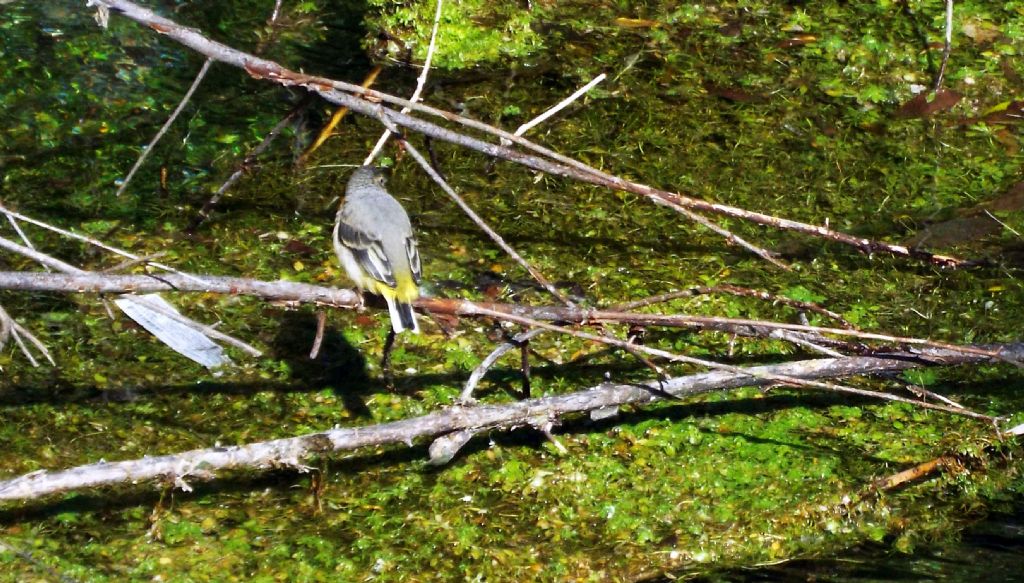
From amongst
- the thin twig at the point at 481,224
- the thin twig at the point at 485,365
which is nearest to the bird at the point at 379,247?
the thin twig at the point at 485,365

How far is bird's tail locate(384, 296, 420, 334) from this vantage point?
5.37m

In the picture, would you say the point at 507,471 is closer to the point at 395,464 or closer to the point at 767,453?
the point at 395,464

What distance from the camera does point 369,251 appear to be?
5.68m

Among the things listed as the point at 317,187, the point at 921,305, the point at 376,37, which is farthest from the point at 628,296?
the point at 376,37

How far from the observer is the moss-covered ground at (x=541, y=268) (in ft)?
16.8

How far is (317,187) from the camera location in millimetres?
7434

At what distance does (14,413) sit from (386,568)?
2.01 m

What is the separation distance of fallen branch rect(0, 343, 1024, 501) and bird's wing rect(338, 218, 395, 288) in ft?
2.68

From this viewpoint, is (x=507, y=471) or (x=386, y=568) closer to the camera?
(x=386, y=568)

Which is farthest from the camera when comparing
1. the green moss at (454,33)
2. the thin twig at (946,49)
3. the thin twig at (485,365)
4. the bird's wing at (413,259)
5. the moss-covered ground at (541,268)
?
the green moss at (454,33)

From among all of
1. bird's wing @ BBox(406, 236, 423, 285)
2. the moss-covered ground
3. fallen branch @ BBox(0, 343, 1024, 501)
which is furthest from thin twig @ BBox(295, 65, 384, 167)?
fallen branch @ BBox(0, 343, 1024, 501)

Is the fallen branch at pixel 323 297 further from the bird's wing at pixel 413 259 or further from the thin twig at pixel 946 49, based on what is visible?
the thin twig at pixel 946 49

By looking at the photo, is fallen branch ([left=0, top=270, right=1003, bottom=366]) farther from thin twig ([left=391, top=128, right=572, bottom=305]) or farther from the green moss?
the green moss

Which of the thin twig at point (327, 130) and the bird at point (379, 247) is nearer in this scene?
the bird at point (379, 247)
